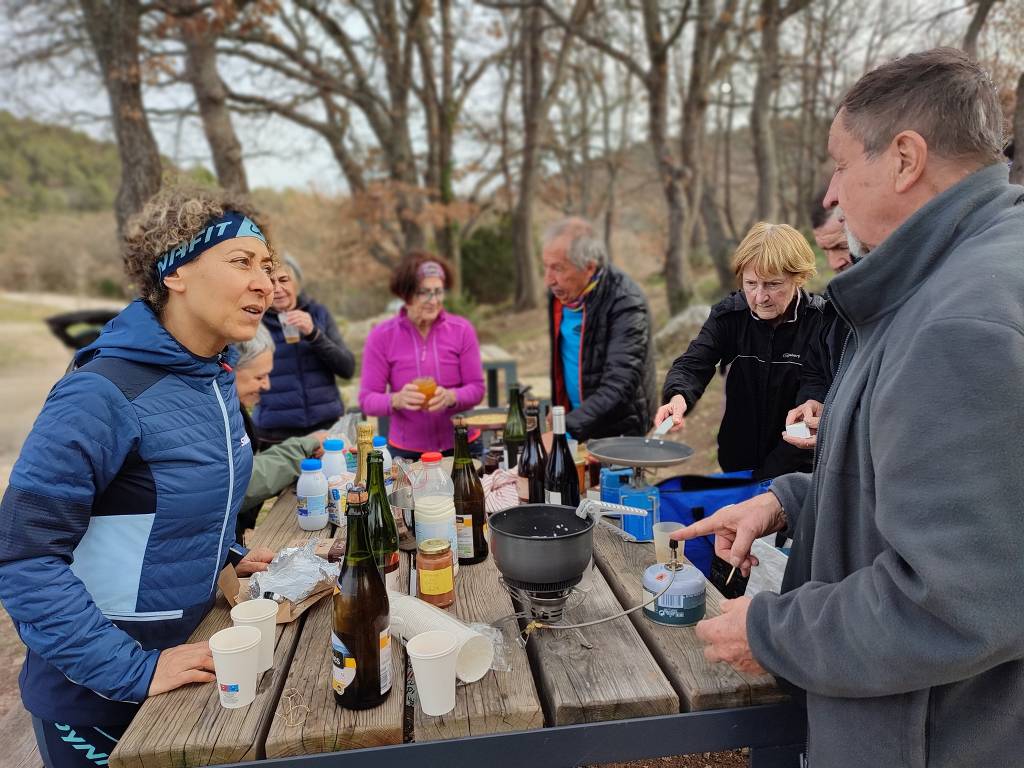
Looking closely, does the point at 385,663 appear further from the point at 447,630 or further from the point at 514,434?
the point at 514,434

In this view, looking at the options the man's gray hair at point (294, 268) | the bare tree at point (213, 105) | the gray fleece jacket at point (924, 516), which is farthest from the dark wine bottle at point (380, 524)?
the bare tree at point (213, 105)

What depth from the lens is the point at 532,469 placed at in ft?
7.75

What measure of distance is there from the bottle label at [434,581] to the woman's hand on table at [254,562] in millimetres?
577

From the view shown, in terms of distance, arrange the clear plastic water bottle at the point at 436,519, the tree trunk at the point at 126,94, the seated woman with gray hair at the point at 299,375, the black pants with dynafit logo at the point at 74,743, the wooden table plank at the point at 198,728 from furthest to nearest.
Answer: the tree trunk at the point at 126,94, the seated woman with gray hair at the point at 299,375, the clear plastic water bottle at the point at 436,519, the black pants with dynafit logo at the point at 74,743, the wooden table plank at the point at 198,728

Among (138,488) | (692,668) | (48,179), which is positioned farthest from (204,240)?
(48,179)

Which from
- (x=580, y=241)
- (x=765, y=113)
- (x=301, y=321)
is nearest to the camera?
Result: (x=580, y=241)

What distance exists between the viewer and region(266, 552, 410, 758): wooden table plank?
122 centimetres

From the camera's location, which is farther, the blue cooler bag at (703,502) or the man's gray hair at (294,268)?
the man's gray hair at (294,268)

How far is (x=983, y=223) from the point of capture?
1060 millimetres

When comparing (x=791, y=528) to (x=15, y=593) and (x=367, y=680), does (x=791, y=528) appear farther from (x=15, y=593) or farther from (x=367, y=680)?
(x=15, y=593)

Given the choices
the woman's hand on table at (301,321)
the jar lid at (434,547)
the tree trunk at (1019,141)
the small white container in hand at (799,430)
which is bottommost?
the jar lid at (434,547)

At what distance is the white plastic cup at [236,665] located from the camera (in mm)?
1286

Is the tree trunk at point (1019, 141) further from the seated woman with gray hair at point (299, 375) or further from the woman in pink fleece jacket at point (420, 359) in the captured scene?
the seated woman with gray hair at point (299, 375)

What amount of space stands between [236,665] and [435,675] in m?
0.40
